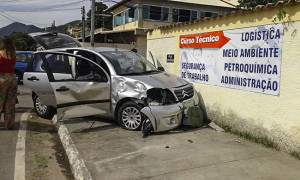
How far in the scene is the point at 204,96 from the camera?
722 centimetres

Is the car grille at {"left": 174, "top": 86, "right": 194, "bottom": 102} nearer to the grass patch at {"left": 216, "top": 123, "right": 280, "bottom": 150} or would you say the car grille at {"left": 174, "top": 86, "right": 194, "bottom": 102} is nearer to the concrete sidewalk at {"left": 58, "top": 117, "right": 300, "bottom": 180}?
the concrete sidewalk at {"left": 58, "top": 117, "right": 300, "bottom": 180}

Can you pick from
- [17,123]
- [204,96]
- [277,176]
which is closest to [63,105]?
[17,123]

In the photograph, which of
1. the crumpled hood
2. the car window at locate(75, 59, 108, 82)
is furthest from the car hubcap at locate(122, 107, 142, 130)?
the car window at locate(75, 59, 108, 82)

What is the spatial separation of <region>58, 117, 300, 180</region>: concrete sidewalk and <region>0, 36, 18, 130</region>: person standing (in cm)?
131

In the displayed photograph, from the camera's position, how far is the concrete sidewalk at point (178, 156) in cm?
411

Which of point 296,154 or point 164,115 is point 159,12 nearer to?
point 164,115

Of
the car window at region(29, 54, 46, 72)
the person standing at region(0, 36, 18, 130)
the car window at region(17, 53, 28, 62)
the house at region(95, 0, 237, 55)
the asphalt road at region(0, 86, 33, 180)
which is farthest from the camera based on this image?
the house at region(95, 0, 237, 55)

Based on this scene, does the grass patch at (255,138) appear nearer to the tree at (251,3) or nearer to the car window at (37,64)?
the car window at (37,64)

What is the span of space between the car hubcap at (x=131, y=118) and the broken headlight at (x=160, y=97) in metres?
0.41

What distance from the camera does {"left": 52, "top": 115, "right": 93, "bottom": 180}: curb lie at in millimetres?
4066

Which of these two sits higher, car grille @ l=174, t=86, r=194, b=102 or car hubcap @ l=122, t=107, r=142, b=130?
car grille @ l=174, t=86, r=194, b=102

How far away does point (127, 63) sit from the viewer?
6785 mm

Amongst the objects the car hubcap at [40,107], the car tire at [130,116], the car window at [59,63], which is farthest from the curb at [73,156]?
the car window at [59,63]

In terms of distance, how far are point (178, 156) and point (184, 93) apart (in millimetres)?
1890
